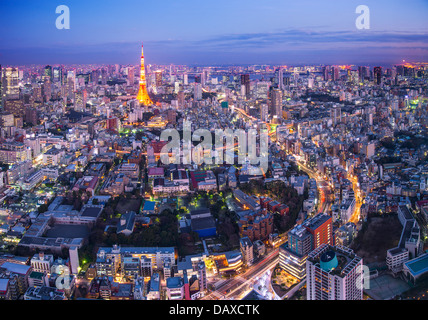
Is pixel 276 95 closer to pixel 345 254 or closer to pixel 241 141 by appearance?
pixel 241 141

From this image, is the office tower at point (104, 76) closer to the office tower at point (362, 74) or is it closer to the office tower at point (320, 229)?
the office tower at point (362, 74)

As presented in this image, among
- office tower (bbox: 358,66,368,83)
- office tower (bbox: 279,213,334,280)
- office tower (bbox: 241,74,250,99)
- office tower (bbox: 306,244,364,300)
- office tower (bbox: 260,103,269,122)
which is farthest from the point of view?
office tower (bbox: 358,66,368,83)

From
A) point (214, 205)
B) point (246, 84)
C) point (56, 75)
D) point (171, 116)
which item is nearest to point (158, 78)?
point (246, 84)

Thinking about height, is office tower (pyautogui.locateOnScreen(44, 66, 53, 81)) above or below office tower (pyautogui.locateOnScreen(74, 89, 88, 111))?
above

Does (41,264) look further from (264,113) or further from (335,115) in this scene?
(335,115)

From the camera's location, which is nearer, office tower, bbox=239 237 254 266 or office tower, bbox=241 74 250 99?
office tower, bbox=239 237 254 266

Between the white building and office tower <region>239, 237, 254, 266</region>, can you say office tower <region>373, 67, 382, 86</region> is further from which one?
the white building

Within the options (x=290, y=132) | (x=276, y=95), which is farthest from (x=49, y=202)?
(x=276, y=95)

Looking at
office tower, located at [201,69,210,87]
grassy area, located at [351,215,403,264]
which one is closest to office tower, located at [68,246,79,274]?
grassy area, located at [351,215,403,264]
